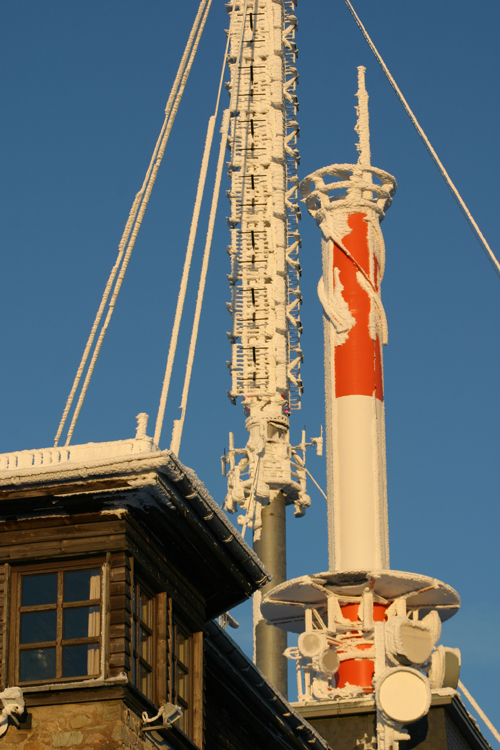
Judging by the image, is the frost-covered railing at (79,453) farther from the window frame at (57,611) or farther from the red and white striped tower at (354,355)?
the red and white striped tower at (354,355)

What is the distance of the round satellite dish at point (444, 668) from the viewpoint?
148 feet

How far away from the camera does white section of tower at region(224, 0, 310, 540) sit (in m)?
63.6

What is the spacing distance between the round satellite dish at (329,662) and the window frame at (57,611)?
26.4 meters

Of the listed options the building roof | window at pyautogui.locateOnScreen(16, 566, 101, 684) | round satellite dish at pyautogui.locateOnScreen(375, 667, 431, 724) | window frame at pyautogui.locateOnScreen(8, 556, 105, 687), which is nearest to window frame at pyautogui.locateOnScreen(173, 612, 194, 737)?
the building roof

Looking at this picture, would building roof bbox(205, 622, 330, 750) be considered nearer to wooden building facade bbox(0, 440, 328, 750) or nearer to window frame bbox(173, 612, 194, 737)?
window frame bbox(173, 612, 194, 737)

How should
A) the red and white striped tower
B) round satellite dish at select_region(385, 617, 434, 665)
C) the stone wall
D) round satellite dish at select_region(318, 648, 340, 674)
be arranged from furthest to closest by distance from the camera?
the red and white striped tower
round satellite dish at select_region(318, 648, 340, 674)
round satellite dish at select_region(385, 617, 434, 665)
the stone wall

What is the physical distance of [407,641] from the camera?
1806 inches

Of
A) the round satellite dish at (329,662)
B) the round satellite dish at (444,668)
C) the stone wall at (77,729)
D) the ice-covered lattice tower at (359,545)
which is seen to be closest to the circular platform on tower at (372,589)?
the ice-covered lattice tower at (359,545)

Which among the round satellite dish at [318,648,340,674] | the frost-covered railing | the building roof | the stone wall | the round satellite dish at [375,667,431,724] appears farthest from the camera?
the round satellite dish at [318,648,340,674]

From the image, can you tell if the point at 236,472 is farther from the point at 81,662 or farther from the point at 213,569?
the point at 81,662

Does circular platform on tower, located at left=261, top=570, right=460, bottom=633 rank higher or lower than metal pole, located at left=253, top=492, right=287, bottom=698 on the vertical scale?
lower

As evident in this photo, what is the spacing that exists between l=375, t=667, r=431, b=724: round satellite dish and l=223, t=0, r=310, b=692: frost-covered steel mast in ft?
54.2

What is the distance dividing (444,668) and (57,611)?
86.9ft

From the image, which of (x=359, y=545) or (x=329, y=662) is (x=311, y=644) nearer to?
(x=329, y=662)
